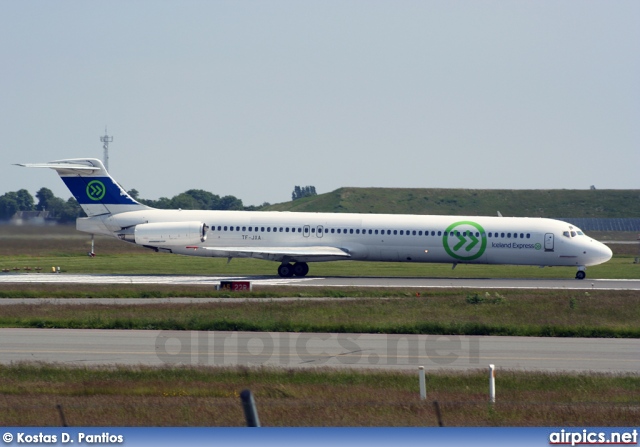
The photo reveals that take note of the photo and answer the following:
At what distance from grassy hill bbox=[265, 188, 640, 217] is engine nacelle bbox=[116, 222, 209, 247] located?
86.8 metres

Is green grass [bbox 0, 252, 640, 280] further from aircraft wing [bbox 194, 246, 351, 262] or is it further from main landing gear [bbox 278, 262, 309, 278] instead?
aircraft wing [bbox 194, 246, 351, 262]

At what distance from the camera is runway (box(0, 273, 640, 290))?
40.0 m

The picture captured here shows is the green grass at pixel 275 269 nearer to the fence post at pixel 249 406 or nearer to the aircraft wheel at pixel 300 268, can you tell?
the aircraft wheel at pixel 300 268

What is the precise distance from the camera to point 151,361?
18.1 metres

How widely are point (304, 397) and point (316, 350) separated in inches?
246

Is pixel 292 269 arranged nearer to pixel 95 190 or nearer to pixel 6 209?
pixel 95 190

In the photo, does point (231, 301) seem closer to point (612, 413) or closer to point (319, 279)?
point (319, 279)

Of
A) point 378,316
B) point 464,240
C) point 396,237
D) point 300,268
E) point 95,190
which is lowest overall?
point 378,316

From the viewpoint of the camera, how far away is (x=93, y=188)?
46906mm

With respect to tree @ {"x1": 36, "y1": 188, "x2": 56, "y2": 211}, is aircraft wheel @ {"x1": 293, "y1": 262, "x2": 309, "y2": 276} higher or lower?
lower

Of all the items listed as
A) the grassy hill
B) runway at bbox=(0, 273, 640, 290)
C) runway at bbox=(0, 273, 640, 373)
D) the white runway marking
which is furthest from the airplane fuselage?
the grassy hill

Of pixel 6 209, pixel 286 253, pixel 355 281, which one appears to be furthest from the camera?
pixel 6 209

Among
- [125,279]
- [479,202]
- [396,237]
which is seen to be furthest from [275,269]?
[479,202]

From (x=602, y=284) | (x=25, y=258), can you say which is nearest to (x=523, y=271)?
(x=602, y=284)
